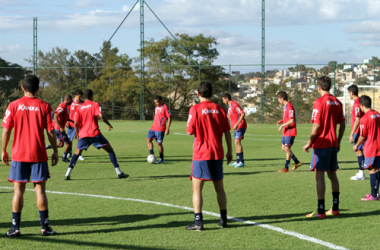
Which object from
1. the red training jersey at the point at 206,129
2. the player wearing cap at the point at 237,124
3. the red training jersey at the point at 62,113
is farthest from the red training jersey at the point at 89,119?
the red training jersey at the point at 206,129

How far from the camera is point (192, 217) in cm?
614

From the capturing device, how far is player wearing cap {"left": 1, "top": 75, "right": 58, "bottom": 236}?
202 inches

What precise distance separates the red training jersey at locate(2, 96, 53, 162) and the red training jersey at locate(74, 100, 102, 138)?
164 inches

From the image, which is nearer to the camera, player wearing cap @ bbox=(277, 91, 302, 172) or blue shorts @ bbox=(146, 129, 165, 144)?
player wearing cap @ bbox=(277, 91, 302, 172)

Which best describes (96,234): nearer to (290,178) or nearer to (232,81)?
(290,178)

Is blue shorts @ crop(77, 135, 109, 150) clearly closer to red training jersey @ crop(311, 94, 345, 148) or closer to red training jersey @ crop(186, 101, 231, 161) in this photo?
red training jersey @ crop(186, 101, 231, 161)

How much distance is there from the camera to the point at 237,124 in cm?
1131

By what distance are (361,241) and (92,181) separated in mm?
6076

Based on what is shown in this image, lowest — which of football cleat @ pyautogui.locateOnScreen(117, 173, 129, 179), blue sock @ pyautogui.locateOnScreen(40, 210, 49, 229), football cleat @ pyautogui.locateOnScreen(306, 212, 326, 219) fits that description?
football cleat @ pyautogui.locateOnScreen(306, 212, 326, 219)

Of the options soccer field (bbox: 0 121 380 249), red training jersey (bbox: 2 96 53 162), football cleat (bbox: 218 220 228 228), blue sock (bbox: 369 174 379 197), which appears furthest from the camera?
blue sock (bbox: 369 174 379 197)

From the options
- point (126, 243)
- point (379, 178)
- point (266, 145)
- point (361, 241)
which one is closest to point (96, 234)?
point (126, 243)

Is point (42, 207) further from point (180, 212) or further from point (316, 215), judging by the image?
point (316, 215)

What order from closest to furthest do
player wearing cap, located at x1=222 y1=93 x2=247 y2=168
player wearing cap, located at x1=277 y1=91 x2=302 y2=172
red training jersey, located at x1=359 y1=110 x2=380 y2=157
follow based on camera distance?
red training jersey, located at x1=359 y1=110 x2=380 y2=157
player wearing cap, located at x1=277 y1=91 x2=302 y2=172
player wearing cap, located at x1=222 y1=93 x2=247 y2=168

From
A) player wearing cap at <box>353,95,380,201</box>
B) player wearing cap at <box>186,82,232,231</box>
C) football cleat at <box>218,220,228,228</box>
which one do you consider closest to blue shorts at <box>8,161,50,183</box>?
player wearing cap at <box>186,82,232,231</box>
